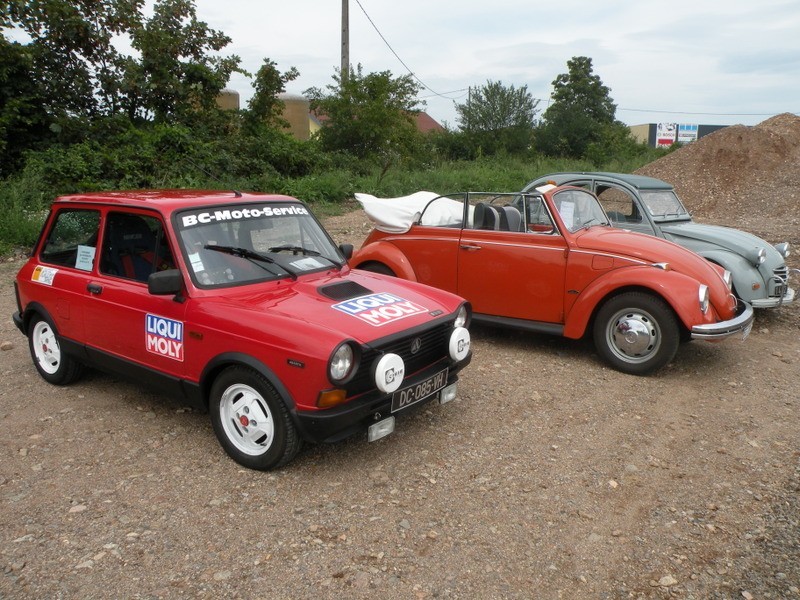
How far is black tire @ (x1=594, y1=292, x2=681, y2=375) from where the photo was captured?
225 inches

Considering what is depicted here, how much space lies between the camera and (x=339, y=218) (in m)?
16.3

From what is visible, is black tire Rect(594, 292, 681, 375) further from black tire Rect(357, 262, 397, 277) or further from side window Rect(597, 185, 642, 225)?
side window Rect(597, 185, 642, 225)

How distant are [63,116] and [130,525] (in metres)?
15.2

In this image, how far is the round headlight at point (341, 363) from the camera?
12.0 ft

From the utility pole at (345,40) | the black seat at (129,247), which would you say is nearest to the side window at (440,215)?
the black seat at (129,247)

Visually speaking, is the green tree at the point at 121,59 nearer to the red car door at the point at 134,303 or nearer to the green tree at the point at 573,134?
the red car door at the point at 134,303

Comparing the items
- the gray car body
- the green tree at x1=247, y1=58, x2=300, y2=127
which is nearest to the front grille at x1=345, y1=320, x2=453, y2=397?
the gray car body

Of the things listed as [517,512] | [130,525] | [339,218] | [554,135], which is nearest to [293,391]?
[130,525]

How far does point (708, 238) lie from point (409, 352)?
5.38m

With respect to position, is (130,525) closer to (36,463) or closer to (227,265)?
(36,463)

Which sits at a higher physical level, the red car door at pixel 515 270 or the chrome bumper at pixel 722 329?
the red car door at pixel 515 270

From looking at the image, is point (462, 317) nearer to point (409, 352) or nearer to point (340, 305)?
point (409, 352)

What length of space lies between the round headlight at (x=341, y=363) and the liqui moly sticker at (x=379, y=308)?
341 millimetres

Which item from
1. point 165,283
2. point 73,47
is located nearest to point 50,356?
point 165,283
